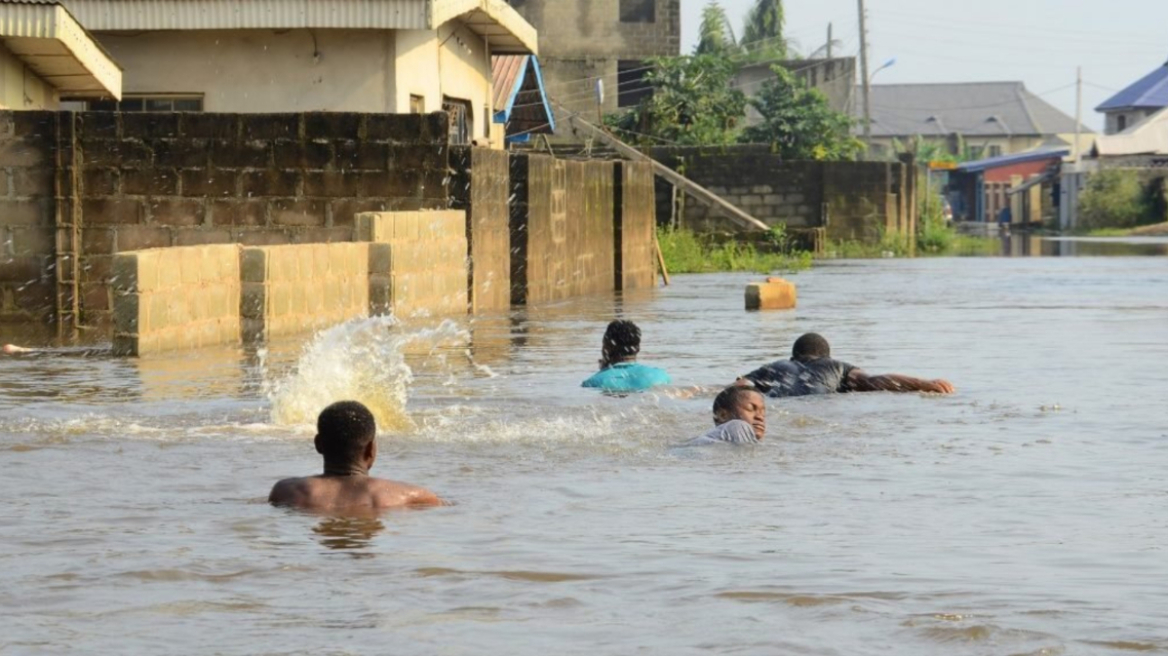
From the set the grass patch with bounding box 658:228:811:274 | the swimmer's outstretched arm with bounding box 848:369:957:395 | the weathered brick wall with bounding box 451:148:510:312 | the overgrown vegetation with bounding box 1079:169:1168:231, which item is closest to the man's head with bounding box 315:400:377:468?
the swimmer's outstretched arm with bounding box 848:369:957:395

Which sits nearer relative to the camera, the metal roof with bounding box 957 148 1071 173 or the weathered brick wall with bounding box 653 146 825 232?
the weathered brick wall with bounding box 653 146 825 232

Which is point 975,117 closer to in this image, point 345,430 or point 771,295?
point 771,295

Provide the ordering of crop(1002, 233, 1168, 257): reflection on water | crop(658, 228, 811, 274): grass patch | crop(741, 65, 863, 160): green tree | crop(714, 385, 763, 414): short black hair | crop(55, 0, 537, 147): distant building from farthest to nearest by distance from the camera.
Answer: crop(741, 65, 863, 160): green tree → crop(1002, 233, 1168, 257): reflection on water → crop(658, 228, 811, 274): grass patch → crop(55, 0, 537, 147): distant building → crop(714, 385, 763, 414): short black hair

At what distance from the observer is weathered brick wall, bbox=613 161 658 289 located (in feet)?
94.3

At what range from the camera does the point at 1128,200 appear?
71.8m

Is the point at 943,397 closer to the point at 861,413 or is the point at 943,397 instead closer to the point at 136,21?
the point at 861,413

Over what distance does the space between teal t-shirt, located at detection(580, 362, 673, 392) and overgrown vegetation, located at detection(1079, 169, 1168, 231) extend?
199ft

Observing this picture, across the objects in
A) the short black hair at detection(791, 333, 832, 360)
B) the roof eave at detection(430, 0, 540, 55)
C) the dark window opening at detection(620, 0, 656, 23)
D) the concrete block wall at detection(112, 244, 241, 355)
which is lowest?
the short black hair at detection(791, 333, 832, 360)

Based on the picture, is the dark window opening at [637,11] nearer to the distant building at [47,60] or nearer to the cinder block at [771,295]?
the cinder block at [771,295]

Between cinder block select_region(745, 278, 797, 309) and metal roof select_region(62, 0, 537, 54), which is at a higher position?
metal roof select_region(62, 0, 537, 54)

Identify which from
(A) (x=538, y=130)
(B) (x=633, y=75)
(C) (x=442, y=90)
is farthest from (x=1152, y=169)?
(C) (x=442, y=90)

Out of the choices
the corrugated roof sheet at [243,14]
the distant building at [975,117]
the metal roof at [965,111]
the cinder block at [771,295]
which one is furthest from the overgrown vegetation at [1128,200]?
the corrugated roof sheet at [243,14]

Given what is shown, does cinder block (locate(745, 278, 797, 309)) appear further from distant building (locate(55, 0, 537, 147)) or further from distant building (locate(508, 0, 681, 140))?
distant building (locate(508, 0, 681, 140))

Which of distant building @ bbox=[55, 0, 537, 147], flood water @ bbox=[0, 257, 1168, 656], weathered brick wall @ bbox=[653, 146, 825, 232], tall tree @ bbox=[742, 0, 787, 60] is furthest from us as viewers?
tall tree @ bbox=[742, 0, 787, 60]
